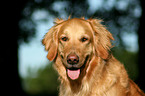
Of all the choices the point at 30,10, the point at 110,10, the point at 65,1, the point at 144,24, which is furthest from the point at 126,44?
the point at 30,10

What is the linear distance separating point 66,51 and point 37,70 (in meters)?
46.3

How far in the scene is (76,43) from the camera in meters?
4.34

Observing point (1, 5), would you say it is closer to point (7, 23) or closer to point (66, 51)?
point (7, 23)

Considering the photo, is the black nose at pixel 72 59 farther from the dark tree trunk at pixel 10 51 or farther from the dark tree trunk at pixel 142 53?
the dark tree trunk at pixel 10 51

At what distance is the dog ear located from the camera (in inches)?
186

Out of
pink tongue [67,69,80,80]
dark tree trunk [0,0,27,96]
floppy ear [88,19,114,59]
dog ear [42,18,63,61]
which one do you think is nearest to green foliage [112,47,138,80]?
floppy ear [88,19,114,59]

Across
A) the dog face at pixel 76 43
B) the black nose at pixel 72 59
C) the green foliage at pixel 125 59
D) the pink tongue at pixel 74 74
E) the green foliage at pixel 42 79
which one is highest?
the dog face at pixel 76 43

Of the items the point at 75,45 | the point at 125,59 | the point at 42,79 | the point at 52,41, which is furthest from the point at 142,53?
the point at 42,79

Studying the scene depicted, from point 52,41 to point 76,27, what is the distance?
0.74 m

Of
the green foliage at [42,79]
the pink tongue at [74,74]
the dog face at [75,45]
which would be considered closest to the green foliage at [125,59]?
the dog face at [75,45]

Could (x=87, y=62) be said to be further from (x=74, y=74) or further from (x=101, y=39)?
(x=101, y=39)

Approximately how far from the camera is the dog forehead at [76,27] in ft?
14.6

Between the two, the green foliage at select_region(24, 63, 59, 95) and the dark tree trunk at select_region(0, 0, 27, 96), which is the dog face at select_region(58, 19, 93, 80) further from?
the green foliage at select_region(24, 63, 59, 95)

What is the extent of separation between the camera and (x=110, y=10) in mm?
13023
